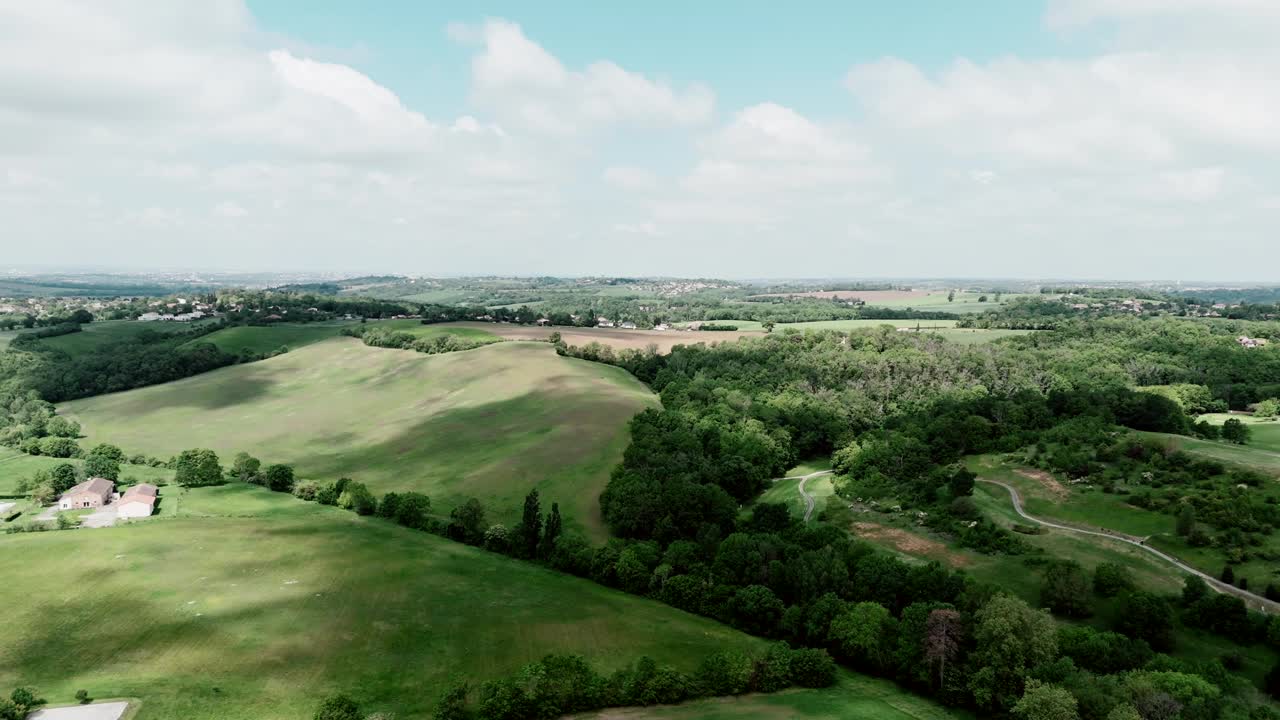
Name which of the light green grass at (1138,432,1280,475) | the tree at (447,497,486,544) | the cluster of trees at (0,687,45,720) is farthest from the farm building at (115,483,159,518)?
the light green grass at (1138,432,1280,475)

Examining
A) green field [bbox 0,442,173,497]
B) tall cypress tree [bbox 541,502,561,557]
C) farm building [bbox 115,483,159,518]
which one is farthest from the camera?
green field [bbox 0,442,173,497]

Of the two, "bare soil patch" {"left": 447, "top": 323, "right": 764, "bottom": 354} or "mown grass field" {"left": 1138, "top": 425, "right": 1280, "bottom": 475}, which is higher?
"bare soil patch" {"left": 447, "top": 323, "right": 764, "bottom": 354}

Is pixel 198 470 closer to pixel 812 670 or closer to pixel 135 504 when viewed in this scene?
pixel 135 504

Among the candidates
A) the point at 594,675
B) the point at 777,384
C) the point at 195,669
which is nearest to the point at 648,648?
the point at 594,675

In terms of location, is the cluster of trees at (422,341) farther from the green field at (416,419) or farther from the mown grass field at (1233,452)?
the mown grass field at (1233,452)

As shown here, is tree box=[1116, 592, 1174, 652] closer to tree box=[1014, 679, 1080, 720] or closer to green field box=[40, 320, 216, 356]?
tree box=[1014, 679, 1080, 720]
